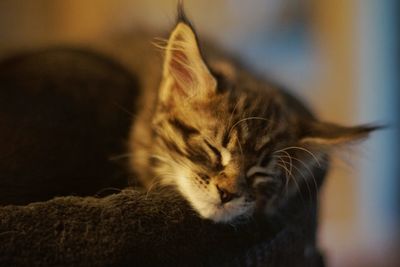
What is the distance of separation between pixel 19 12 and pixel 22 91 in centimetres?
109

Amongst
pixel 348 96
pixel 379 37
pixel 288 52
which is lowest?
pixel 348 96

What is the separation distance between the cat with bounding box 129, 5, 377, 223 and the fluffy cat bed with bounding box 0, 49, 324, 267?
48 millimetres

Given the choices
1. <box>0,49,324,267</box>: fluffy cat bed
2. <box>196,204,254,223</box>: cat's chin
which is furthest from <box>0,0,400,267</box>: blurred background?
<box>196,204,254,223</box>: cat's chin

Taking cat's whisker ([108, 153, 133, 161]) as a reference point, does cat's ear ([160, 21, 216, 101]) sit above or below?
above

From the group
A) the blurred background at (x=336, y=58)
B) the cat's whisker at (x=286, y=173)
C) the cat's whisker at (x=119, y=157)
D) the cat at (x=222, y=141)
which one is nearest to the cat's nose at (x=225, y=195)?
the cat at (x=222, y=141)

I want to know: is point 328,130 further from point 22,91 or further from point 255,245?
point 22,91

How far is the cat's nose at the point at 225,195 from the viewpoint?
995 mm

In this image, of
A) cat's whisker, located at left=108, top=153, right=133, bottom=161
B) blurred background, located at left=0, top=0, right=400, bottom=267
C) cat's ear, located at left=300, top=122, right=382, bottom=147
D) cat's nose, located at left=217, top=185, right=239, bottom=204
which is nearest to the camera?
cat's nose, located at left=217, top=185, right=239, bottom=204

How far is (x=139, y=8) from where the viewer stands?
223cm

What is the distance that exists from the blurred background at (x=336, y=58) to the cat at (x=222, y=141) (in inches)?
41.8

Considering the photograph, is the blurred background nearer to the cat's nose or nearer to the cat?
the cat

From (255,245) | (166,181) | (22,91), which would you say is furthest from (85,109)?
(255,245)

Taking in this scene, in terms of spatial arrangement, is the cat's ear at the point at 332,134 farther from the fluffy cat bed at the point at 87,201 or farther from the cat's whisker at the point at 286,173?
the fluffy cat bed at the point at 87,201

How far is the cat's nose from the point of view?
0.99m
